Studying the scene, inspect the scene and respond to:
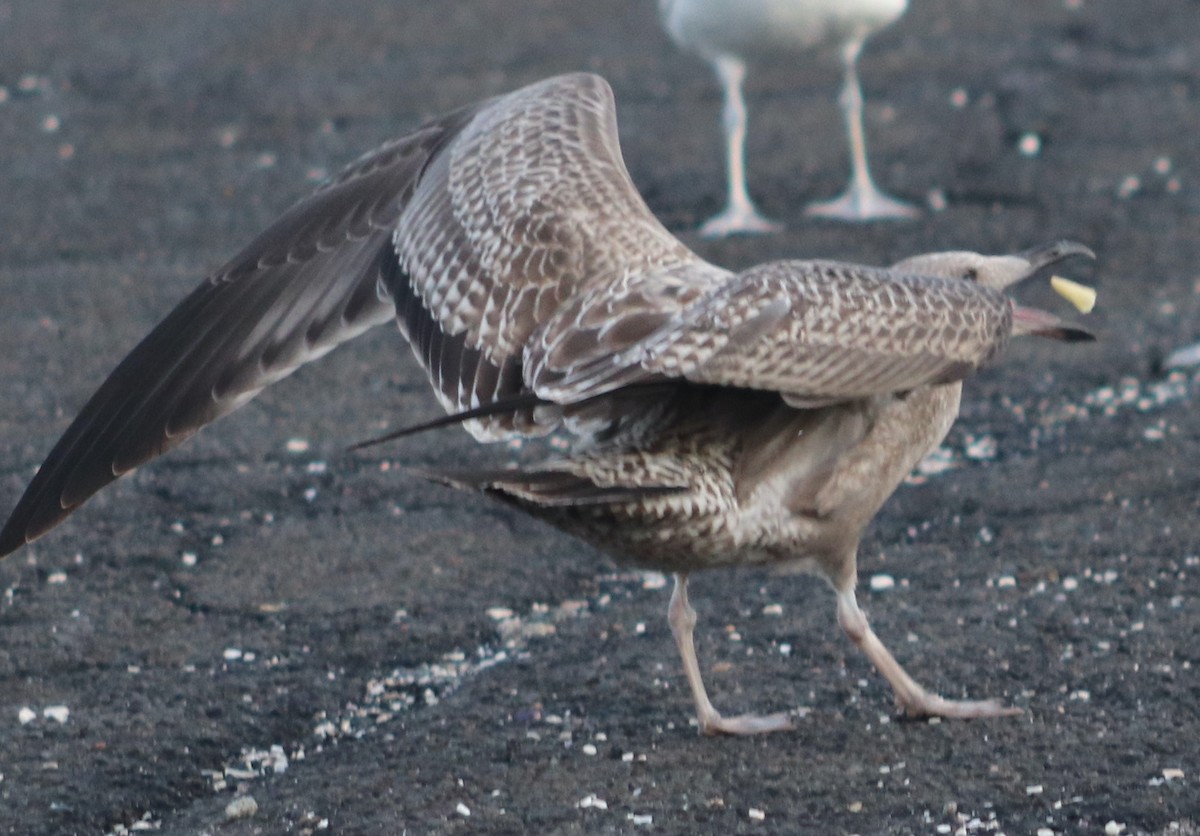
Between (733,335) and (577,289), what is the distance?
2.96 feet

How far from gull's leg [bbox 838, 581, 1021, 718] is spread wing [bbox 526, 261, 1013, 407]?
0.81m

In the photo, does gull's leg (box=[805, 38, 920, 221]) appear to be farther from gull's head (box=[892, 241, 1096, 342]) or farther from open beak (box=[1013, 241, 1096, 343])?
gull's head (box=[892, 241, 1096, 342])

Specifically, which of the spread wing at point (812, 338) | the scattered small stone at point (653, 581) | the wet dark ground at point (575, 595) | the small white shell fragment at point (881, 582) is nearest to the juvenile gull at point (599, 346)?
the spread wing at point (812, 338)

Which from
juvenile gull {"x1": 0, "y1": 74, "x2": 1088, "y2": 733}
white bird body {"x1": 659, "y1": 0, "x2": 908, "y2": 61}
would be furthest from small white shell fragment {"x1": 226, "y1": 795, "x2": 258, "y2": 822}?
white bird body {"x1": 659, "y1": 0, "x2": 908, "y2": 61}

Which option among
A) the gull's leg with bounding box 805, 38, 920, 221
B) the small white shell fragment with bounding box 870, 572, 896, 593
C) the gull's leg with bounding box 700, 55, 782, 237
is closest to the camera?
the small white shell fragment with bounding box 870, 572, 896, 593

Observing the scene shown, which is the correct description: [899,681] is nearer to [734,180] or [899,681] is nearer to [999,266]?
[999,266]

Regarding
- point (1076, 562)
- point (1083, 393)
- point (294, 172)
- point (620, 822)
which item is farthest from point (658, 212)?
point (620, 822)

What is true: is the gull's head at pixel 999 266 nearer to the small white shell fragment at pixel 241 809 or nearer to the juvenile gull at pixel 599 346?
the juvenile gull at pixel 599 346

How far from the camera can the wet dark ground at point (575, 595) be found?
14.4ft

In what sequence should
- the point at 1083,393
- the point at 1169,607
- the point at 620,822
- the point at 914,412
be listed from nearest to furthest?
the point at 620,822 < the point at 914,412 < the point at 1169,607 < the point at 1083,393

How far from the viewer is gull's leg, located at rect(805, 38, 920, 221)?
32.0ft

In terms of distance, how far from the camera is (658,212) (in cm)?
999

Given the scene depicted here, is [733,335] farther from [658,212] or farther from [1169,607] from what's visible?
Result: [658,212]

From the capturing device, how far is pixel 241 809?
4367 mm
